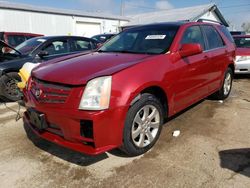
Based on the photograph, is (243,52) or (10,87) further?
(243,52)

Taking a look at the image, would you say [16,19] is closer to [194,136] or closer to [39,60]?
[39,60]

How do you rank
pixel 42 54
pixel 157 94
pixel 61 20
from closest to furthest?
1. pixel 157 94
2. pixel 42 54
3. pixel 61 20

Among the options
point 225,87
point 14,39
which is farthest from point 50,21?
point 225,87

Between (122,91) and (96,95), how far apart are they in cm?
30

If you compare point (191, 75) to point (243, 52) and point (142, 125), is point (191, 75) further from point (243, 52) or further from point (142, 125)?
point (243, 52)

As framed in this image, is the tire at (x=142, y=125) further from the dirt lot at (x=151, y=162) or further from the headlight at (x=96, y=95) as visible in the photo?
the headlight at (x=96, y=95)

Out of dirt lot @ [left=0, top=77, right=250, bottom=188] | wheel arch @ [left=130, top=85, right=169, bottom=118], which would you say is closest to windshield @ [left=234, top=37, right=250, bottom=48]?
dirt lot @ [left=0, top=77, right=250, bottom=188]

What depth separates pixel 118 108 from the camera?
292cm

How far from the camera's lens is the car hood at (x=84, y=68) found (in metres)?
3.01

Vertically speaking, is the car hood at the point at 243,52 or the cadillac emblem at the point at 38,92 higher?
the car hood at the point at 243,52

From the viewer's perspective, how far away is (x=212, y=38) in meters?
5.23

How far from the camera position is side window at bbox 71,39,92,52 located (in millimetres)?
7133

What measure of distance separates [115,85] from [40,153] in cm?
152

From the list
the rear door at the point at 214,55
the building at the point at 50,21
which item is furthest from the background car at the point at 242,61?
the building at the point at 50,21
